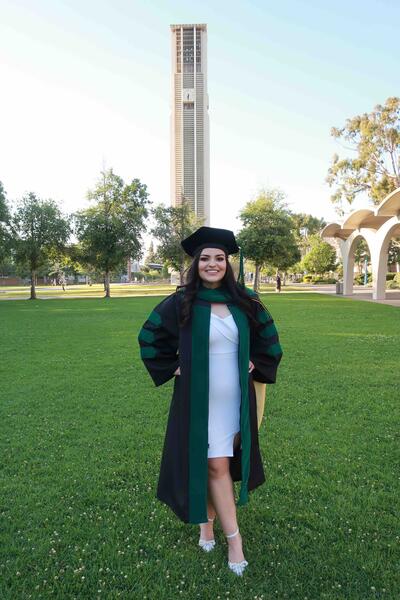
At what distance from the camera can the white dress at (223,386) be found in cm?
260

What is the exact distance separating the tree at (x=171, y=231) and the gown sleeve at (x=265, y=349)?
41065mm

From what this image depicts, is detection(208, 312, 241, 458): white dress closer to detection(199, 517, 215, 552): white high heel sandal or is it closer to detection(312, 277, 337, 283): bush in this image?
detection(199, 517, 215, 552): white high heel sandal

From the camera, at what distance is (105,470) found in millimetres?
4168

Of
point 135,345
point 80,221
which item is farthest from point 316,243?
point 135,345

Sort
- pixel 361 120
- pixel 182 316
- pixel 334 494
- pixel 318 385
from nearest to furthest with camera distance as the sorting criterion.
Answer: pixel 182 316 < pixel 334 494 < pixel 318 385 < pixel 361 120

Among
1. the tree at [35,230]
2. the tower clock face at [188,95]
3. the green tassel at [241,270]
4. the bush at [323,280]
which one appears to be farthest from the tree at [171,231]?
the tower clock face at [188,95]

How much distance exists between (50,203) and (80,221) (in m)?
2.82

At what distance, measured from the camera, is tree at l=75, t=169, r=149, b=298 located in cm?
3666

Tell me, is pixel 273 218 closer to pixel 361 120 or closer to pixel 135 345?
pixel 361 120

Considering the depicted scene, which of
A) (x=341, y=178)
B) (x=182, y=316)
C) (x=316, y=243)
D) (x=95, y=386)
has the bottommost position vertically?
(x=95, y=386)

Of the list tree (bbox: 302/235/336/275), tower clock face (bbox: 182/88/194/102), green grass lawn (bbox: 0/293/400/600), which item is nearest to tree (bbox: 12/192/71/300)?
green grass lawn (bbox: 0/293/400/600)

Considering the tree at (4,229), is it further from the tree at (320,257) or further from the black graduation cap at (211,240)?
the tree at (320,257)

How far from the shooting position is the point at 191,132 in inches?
4013

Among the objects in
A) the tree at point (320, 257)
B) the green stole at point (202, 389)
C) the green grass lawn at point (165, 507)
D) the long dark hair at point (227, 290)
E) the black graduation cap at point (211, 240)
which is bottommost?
the green grass lawn at point (165, 507)
